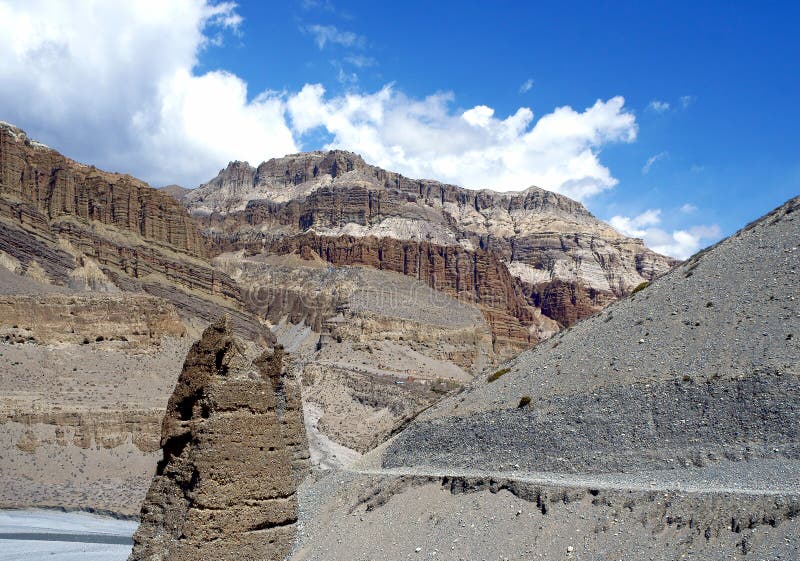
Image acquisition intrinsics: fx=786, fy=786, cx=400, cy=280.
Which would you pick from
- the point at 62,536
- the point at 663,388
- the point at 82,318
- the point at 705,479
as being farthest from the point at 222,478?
the point at 82,318

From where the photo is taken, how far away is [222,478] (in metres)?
15.0

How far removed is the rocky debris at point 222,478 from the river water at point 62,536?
75.6ft

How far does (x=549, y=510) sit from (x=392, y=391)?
231ft

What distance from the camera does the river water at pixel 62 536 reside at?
3684 centimetres

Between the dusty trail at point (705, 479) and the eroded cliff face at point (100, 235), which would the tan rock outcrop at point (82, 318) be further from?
the dusty trail at point (705, 479)

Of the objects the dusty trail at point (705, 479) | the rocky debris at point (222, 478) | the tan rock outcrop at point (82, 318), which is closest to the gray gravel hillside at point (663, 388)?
the dusty trail at point (705, 479)

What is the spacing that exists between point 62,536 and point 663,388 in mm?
33754

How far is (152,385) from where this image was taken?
68.1 metres

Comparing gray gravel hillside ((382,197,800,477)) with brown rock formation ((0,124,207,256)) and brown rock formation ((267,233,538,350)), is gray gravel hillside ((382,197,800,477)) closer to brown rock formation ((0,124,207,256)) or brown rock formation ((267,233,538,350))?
brown rock formation ((0,124,207,256))

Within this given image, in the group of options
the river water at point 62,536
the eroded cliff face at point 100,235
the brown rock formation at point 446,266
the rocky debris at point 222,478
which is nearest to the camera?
the rocky debris at point 222,478

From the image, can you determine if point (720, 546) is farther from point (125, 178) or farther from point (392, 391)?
point (125, 178)

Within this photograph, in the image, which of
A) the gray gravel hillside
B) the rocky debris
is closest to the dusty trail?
the gray gravel hillside

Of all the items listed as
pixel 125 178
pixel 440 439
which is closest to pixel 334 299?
pixel 125 178

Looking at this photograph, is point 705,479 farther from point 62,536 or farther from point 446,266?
point 446,266
